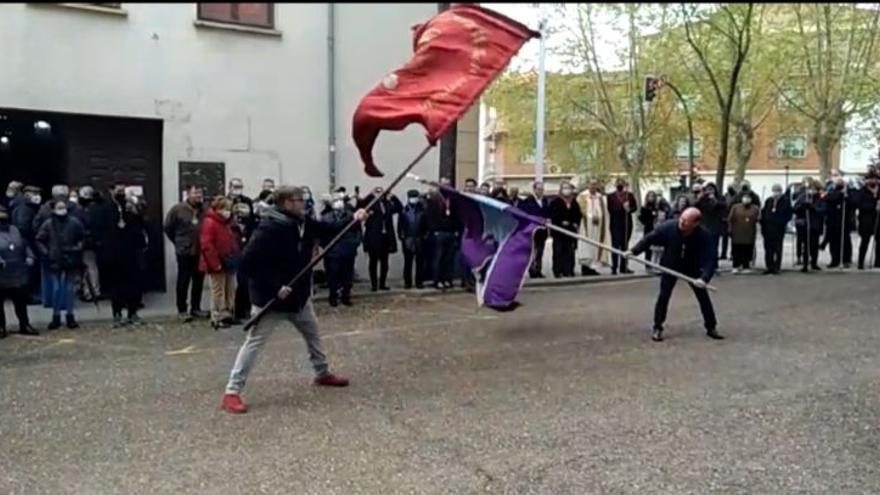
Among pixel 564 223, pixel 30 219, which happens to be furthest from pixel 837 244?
pixel 30 219

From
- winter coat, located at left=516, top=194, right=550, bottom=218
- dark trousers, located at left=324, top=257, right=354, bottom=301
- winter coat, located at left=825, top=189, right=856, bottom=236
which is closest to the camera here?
dark trousers, located at left=324, top=257, right=354, bottom=301

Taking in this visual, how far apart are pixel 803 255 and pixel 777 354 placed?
9895 millimetres

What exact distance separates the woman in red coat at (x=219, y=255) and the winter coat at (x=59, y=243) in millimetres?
1555

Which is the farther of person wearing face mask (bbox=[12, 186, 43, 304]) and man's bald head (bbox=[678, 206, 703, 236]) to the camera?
person wearing face mask (bbox=[12, 186, 43, 304])

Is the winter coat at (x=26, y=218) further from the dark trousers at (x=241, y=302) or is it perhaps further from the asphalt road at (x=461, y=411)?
the dark trousers at (x=241, y=302)

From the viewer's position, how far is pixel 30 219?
461 inches

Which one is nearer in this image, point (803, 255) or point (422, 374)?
point (422, 374)

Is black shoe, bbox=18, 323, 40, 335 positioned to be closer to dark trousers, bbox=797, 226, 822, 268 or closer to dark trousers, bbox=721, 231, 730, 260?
dark trousers, bbox=721, 231, 730, 260

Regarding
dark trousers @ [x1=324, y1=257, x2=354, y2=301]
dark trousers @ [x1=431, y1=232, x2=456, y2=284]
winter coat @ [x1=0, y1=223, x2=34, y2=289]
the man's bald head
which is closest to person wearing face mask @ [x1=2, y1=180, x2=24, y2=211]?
winter coat @ [x1=0, y1=223, x2=34, y2=289]

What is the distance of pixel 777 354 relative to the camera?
9.24 m

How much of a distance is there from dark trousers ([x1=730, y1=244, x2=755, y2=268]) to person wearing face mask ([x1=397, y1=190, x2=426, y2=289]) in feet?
22.4

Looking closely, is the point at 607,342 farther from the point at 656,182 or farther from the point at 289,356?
the point at 656,182

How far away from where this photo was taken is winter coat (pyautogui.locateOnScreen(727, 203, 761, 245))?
57.1ft

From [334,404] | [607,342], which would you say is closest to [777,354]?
[607,342]
